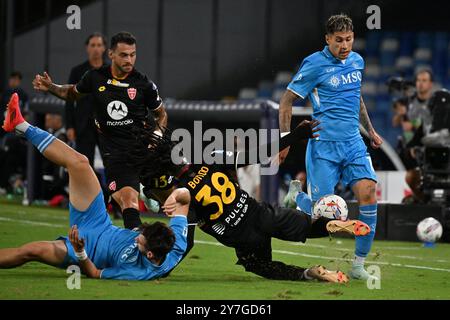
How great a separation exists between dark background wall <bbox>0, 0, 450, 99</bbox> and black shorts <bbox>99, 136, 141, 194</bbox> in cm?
1204

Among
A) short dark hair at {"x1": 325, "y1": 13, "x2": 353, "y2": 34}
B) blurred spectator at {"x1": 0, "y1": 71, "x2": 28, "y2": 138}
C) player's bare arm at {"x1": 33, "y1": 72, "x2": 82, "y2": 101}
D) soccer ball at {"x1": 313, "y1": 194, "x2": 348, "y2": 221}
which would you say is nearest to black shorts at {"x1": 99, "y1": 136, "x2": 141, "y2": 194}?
player's bare arm at {"x1": 33, "y1": 72, "x2": 82, "y2": 101}

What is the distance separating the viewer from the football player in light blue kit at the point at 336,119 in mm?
9867

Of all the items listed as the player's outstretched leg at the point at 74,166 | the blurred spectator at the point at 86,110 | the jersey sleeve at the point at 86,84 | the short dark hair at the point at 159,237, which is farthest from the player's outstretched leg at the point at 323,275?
the blurred spectator at the point at 86,110

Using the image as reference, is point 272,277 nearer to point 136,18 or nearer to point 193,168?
point 193,168

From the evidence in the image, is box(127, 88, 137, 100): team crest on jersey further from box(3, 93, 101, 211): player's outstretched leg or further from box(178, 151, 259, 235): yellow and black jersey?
box(178, 151, 259, 235): yellow and black jersey

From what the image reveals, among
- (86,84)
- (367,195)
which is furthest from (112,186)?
(367,195)

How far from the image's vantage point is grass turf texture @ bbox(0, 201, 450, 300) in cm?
831

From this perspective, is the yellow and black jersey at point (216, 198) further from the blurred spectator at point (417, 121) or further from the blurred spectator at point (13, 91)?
the blurred spectator at point (13, 91)

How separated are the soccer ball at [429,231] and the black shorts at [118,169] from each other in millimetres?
4336

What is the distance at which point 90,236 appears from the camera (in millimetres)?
8961

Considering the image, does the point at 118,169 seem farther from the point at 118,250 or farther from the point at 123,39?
the point at 118,250

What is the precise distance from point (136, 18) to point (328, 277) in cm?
1459

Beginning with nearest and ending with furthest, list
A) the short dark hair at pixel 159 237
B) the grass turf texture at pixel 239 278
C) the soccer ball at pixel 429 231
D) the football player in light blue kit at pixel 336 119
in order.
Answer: the grass turf texture at pixel 239 278 → the short dark hair at pixel 159 237 → the football player in light blue kit at pixel 336 119 → the soccer ball at pixel 429 231

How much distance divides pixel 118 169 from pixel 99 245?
1899mm
